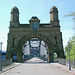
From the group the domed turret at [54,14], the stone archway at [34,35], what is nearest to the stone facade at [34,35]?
the stone archway at [34,35]

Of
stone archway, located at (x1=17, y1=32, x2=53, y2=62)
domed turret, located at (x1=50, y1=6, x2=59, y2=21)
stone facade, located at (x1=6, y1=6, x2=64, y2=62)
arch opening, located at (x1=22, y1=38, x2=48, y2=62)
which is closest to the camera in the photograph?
stone archway, located at (x1=17, y1=32, x2=53, y2=62)

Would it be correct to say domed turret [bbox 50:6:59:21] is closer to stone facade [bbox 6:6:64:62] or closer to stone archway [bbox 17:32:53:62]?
stone facade [bbox 6:6:64:62]

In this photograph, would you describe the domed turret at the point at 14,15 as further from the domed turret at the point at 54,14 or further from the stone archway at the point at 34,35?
the domed turret at the point at 54,14

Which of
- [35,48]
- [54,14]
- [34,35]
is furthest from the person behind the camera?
[35,48]

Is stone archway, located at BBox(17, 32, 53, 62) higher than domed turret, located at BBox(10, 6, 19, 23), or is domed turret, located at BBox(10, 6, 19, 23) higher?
domed turret, located at BBox(10, 6, 19, 23)

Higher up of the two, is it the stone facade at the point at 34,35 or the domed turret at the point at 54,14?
the domed turret at the point at 54,14

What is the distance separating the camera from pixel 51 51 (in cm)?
3438

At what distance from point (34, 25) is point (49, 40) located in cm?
643

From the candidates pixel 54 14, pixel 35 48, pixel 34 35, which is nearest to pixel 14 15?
pixel 34 35

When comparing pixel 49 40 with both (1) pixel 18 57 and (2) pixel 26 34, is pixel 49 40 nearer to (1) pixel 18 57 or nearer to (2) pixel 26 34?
(2) pixel 26 34

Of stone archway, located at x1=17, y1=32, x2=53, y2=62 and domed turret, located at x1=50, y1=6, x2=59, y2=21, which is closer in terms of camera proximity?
stone archway, located at x1=17, y1=32, x2=53, y2=62

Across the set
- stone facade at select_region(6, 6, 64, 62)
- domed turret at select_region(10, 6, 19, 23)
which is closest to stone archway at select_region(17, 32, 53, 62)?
stone facade at select_region(6, 6, 64, 62)

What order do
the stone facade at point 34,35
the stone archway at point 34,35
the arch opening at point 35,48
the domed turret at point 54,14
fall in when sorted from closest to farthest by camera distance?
1. the stone archway at point 34,35
2. the stone facade at point 34,35
3. the domed turret at point 54,14
4. the arch opening at point 35,48

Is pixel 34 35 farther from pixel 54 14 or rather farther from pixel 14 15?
pixel 54 14
